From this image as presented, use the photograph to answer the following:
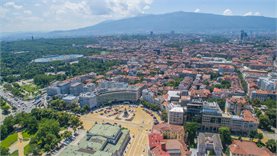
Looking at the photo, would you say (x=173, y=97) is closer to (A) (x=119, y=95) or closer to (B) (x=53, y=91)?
(A) (x=119, y=95)

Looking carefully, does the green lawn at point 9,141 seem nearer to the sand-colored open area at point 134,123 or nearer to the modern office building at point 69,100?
the sand-colored open area at point 134,123

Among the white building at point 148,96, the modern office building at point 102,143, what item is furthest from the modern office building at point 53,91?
the modern office building at point 102,143

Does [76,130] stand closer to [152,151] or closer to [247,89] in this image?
[152,151]

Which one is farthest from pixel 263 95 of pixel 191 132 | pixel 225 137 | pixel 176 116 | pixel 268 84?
pixel 191 132

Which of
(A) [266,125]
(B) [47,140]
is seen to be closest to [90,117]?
(B) [47,140]

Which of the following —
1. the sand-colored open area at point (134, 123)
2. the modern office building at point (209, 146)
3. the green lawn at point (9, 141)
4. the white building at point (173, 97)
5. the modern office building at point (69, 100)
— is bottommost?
the sand-colored open area at point (134, 123)

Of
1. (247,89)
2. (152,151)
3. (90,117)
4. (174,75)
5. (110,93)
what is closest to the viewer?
(152,151)
